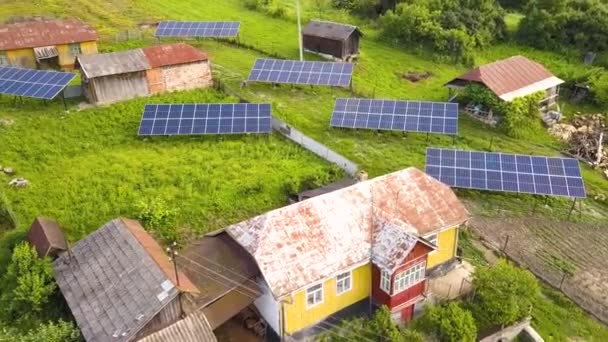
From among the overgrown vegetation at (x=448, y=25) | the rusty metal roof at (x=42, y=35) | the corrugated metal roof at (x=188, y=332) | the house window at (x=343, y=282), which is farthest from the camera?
the overgrown vegetation at (x=448, y=25)

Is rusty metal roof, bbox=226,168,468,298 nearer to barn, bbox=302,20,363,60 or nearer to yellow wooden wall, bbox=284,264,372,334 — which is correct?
yellow wooden wall, bbox=284,264,372,334

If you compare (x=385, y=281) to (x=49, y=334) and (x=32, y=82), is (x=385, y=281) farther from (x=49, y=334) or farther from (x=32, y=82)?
(x=32, y=82)

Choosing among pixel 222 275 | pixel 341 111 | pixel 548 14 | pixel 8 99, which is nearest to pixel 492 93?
pixel 341 111

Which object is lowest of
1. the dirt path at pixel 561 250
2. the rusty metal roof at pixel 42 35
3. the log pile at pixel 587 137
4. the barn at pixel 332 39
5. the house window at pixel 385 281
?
the dirt path at pixel 561 250

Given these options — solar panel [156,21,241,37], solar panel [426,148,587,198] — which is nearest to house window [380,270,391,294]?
solar panel [426,148,587,198]

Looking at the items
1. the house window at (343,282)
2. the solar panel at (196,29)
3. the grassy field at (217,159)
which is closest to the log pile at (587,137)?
the grassy field at (217,159)

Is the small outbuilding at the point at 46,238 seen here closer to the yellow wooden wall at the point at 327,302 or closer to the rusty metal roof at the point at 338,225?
the rusty metal roof at the point at 338,225

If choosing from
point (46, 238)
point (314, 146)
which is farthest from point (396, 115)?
point (46, 238)

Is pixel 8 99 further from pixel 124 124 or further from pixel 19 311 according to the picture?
pixel 19 311
